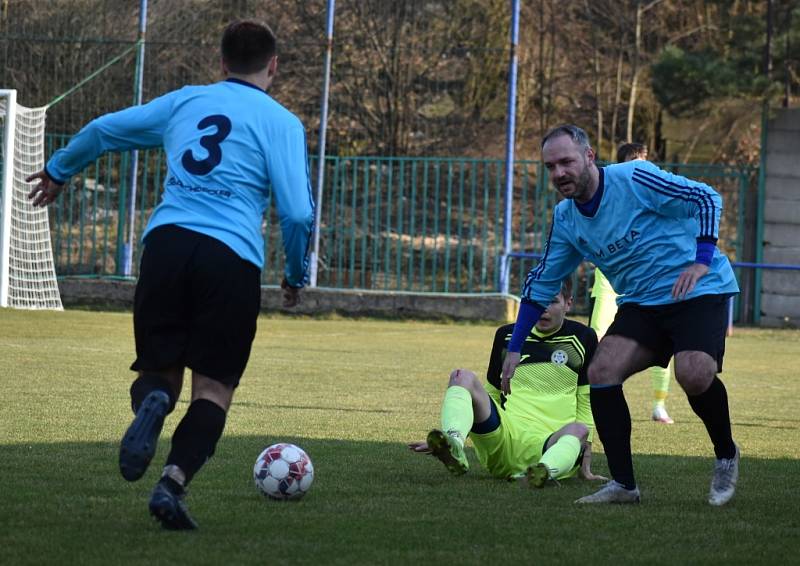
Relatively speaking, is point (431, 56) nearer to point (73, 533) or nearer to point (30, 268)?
point (30, 268)

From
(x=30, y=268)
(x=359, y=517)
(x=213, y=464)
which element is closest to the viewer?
(x=359, y=517)

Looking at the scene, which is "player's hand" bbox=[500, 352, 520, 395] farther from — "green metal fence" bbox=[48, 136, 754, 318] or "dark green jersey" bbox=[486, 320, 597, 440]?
"green metal fence" bbox=[48, 136, 754, 318]

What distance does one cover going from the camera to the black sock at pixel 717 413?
5715 millimetres

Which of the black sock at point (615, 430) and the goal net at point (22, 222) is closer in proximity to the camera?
the black sock at point (615, 430)

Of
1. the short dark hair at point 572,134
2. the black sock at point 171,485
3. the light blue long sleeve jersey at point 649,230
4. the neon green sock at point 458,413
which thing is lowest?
the black sock at point 171,485

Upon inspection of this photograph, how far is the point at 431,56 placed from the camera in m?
20.9

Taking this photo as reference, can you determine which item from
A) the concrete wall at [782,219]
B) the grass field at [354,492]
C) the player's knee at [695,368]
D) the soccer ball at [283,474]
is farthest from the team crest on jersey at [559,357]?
the concrete wall at [782,219]

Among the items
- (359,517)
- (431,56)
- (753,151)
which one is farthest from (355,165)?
(359,517)

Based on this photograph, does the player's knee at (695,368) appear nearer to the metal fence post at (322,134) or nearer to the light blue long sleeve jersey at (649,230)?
the light blue long sleeve jersey at (649,230)

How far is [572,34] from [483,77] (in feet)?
12.0

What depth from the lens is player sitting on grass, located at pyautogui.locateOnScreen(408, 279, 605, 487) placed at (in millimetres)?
6012

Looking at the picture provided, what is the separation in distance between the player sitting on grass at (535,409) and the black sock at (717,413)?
2.24 feet

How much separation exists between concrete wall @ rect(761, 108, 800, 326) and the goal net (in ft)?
35.8

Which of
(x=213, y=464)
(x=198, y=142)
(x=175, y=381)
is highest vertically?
(x=198, y=142)
